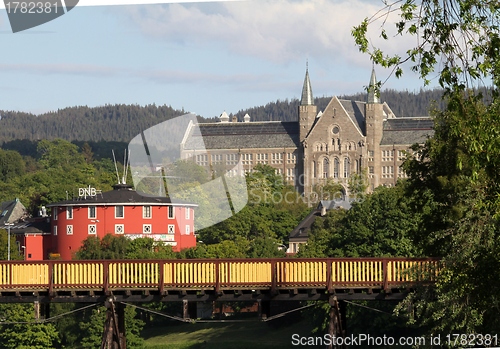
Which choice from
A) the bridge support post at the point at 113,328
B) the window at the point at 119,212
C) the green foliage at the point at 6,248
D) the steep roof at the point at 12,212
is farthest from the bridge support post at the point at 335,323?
the steep roof at the point at 12,212

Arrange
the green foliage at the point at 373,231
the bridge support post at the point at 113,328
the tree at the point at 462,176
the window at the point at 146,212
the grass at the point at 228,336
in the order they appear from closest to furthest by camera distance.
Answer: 1. the tree at the point at 462,176
2. the bridge support post at the point at 113,328
3. the grass at the point at 228,336
4. the green foliage at the point at 373,231
5. the window at the point at 146,212

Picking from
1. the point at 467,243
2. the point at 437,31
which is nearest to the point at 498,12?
the point at 437,31

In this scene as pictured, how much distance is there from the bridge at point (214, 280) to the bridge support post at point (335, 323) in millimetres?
257

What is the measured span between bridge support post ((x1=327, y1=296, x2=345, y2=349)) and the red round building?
8056 centimetres

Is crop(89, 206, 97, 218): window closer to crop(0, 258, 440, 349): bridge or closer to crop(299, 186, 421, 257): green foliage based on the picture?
crop(299, 186, 421, 257): green foliage

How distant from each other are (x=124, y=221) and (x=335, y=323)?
276 feet

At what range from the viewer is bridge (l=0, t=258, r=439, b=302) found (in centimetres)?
3469

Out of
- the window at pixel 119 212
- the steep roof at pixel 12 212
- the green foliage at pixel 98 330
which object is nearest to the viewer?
the green foliage at pixel 98 330

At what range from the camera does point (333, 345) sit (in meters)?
35.2

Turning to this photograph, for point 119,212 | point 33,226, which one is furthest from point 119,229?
point 33,226

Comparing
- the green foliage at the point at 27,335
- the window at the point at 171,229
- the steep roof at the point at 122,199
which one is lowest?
the green foliage at the point at 27,335

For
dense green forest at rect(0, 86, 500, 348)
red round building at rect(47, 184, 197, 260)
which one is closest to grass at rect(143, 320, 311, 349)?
dense green forest at rect(0, 86, 500, 348)

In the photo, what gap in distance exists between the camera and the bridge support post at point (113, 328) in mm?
34875

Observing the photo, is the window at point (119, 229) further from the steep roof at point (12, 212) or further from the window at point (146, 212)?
the steep roof at point (12, 212)
